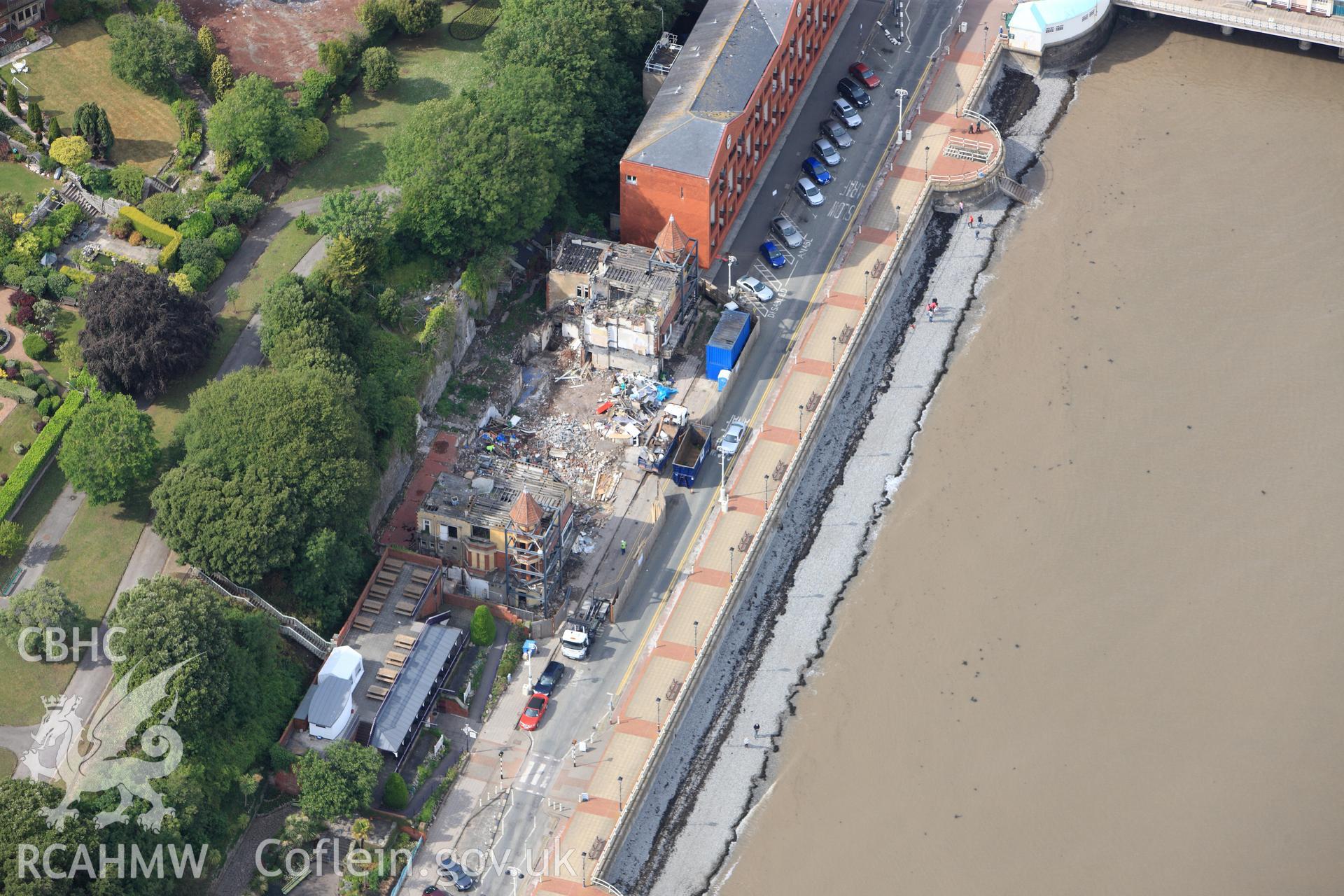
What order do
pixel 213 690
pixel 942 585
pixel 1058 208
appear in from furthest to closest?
pixel 1058 208
pixel 942 585
pixel 213 690

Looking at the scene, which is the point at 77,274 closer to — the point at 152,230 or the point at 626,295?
the point at 152,230

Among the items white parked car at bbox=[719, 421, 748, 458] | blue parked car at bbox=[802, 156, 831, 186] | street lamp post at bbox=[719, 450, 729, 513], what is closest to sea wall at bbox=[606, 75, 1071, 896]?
street lamp post at bbox=[719, 450, 729, 513]

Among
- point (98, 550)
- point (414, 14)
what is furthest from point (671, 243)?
point (98, 550)

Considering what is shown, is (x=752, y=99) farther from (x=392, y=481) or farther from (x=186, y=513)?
(x=186, y=513)

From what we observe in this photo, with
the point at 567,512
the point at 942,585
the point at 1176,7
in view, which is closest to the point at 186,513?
the point at 567,512

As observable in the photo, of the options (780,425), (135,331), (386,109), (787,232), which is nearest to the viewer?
Answer: (135,331)

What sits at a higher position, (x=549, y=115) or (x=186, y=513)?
(x=549, y=115)

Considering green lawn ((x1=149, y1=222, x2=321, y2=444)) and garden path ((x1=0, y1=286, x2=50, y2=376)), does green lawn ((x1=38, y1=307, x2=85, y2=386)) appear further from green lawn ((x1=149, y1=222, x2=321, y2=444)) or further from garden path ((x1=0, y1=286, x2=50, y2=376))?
green lawn ((x1=149, y1=222, x2=321, y2=444))
